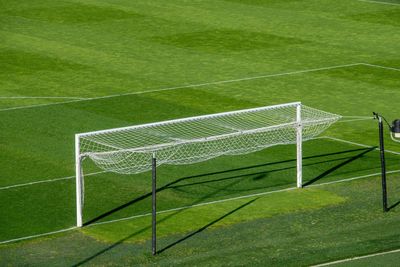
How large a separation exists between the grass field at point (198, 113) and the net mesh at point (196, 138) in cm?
41

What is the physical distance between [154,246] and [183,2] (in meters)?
29.1

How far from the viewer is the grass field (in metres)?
22.8

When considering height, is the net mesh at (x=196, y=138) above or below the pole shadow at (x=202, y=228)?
above

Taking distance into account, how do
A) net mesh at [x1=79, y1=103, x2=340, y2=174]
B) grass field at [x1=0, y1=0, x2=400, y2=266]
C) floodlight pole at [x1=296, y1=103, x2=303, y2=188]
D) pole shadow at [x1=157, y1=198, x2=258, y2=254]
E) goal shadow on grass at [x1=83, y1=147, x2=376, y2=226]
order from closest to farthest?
1. pole shadow at [x1=157, y1=198, x2=258, y2=254]
2. grass field at [x1=0, y1=0, x2=400, y2=266]
3. goal shadow on grass at [x1=83, y1=147, x2=376, y2=226]
4. floodlight pole at [x1=296, y1=103, x2=303, y2=188]
5. net mesh at [x1=79, y1=103, x2=340, y2=174]

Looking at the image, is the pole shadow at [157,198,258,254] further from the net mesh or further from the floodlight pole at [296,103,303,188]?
the net mesh

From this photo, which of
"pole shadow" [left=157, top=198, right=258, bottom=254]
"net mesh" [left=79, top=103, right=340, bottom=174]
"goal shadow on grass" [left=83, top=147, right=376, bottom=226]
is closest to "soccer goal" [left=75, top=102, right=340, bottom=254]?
"net mesh" [left=79, top=103, right=340, bottom=174]

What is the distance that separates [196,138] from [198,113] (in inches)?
217

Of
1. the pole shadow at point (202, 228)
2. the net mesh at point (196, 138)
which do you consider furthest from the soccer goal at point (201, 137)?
the pole shadow at point (202, 228)

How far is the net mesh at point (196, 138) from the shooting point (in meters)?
26.4

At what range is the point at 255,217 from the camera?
24.3 metres

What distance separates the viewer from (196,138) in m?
27.5

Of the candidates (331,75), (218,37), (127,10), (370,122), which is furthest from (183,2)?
(370,122)

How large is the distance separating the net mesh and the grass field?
1.34 feet

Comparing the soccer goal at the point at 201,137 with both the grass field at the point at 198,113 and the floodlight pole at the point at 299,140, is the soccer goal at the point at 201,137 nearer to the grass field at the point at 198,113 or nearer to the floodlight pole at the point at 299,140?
the floodlight pole at the point at 299,140
